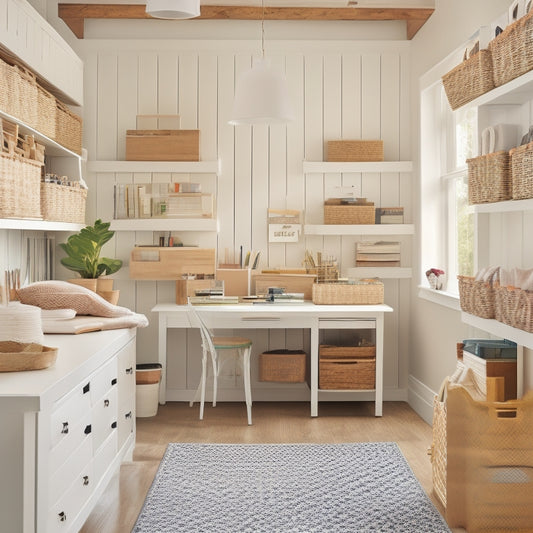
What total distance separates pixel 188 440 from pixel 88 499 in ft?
5.49

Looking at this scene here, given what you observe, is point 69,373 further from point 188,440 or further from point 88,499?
point 188,440

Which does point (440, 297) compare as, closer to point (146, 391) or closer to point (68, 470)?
point (146, 391)

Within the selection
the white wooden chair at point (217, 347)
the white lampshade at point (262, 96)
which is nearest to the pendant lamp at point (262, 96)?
the white lampshade at point (262, 96)

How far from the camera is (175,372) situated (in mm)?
5727

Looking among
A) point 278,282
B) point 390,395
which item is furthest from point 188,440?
point 390,395

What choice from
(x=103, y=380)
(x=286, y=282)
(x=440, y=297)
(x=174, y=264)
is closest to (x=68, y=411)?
(x=103, y=380)

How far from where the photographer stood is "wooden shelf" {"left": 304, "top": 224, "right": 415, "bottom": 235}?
18.3ft

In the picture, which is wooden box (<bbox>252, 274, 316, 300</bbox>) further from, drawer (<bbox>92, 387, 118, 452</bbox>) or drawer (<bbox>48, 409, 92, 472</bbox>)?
drawer (<bbox>48, 409, 92, 472</bbox>)

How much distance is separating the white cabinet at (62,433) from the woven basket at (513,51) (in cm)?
203

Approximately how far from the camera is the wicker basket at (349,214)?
18.4 feet

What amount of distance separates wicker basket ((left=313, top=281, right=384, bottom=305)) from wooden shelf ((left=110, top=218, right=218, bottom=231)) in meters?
0.94

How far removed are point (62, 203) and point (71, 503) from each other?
2.31 m

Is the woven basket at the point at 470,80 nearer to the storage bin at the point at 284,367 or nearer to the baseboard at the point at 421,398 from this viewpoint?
the baseboard at the point at 421,398

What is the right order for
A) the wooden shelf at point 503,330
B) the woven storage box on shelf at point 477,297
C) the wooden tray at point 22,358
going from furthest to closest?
the woven storage box on shelf at point 477,297
the wooden shelf at point 503,330
the wooden tray at point 22,358
